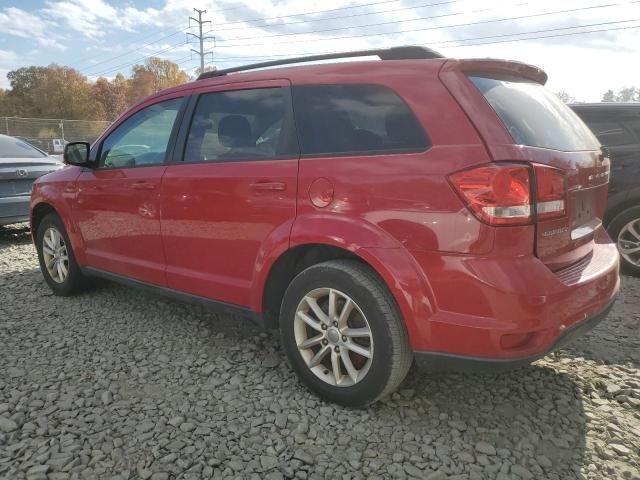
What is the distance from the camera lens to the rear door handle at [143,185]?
3275 mm

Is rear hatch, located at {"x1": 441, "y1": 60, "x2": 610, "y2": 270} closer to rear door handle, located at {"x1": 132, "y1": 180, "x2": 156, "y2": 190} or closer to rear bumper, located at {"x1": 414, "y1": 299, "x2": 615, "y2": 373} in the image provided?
rear bumper, located at {"x1": 414, "y1": 299, "x2": 615, "y2": 373}

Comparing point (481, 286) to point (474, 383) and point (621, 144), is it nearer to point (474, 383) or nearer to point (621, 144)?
point (474, 383)

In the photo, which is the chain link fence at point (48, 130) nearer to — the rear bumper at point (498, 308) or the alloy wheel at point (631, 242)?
the alloy wheel at point (631, 242)

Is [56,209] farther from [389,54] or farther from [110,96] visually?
[110,96]

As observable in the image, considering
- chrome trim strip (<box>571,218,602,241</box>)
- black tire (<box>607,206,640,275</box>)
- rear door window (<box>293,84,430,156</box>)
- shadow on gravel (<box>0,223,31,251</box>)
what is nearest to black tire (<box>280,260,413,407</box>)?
rear door window (<box>293,84,430,156</box>)

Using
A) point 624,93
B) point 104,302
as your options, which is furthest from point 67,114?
point 624,93

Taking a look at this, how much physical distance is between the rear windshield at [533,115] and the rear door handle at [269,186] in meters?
1.06

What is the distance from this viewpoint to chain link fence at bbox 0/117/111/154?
98.5 ft

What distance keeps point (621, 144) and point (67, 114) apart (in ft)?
217

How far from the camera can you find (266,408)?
2537 millimetres

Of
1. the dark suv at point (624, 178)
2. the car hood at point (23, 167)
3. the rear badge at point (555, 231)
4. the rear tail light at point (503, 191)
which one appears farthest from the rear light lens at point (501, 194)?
the car hood at point (23, 167)

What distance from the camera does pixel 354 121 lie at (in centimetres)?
241

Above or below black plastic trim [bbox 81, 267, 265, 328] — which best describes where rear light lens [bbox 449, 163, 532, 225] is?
above

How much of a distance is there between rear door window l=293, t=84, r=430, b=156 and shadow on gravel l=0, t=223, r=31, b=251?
5.63m
